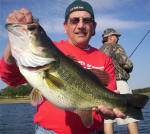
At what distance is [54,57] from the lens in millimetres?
2740

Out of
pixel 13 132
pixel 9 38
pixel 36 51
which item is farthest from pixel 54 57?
pixel 13 132

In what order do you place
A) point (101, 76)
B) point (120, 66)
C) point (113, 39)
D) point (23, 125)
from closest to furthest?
1. point (101, 76)
2. point (120, 66)
3. point (113, 39)
4. point (23, 125)

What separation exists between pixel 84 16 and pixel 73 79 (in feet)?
4.81

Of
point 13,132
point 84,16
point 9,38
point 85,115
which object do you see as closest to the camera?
point 9,38

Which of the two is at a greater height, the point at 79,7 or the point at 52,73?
the point at 79,7

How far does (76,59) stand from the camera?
350 cm

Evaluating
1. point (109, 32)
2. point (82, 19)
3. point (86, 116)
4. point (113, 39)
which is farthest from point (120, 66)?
point (86, 116)

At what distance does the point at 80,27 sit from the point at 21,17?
1.38 metres

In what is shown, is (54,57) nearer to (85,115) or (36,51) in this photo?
(36,51)

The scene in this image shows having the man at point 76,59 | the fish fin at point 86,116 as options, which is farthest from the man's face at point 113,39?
the fish fin at point 86,116

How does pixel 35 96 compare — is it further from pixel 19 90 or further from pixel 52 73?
pixel 19 90

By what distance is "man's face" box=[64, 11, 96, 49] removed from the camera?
3.74 metres

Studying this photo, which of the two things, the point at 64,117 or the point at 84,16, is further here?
the point at 84,16

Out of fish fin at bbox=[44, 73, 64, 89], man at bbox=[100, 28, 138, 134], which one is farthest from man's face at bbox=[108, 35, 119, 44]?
fish fin at bbox=[44, 73, 64, 89]
